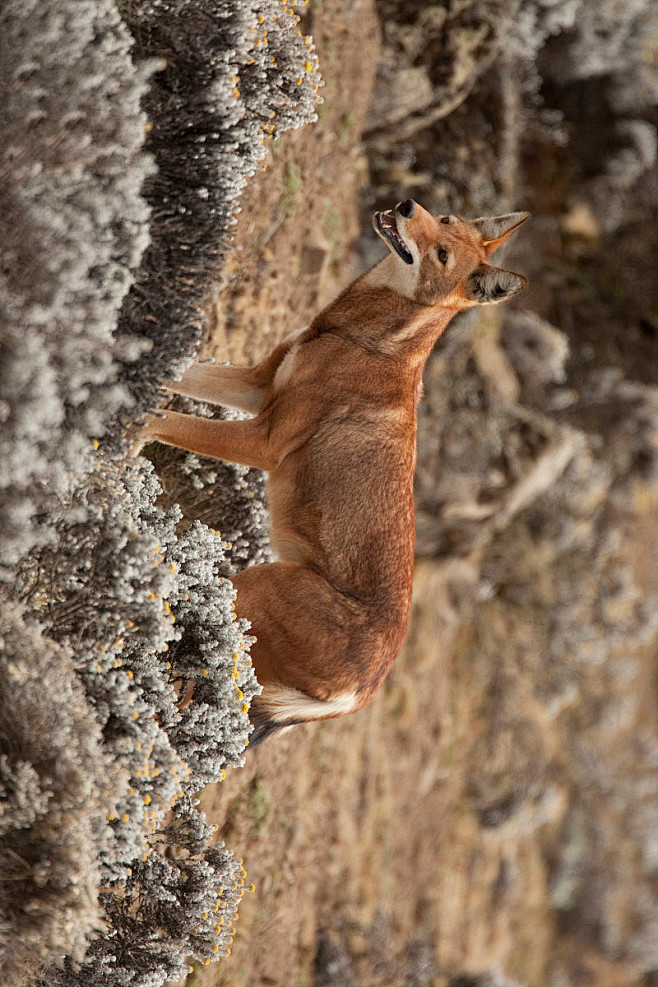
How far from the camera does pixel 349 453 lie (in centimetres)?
463

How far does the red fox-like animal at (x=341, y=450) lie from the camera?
4.27 metres

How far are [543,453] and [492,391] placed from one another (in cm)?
85

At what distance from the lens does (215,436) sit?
4586 millimetres

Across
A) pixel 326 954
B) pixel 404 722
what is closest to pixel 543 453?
pixel 404 722

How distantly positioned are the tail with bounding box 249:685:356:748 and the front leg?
4.11ft

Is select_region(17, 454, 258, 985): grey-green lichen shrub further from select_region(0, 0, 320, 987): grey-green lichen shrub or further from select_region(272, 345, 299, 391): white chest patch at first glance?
select_region(272, 345, 299, 391): white chest patch

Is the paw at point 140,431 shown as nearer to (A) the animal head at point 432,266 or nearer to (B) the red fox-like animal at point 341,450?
(B) the red fox-like animal at point 341,450

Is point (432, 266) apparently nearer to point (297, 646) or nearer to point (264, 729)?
point (297, 646)

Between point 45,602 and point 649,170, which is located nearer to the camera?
point 45,602

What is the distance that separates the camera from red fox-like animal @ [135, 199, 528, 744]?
4270mm

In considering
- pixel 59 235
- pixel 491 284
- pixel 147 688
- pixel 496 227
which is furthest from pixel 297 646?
pixel 496 227

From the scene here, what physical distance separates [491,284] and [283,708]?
2.53 metres

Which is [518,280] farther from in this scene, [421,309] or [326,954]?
[326,954]

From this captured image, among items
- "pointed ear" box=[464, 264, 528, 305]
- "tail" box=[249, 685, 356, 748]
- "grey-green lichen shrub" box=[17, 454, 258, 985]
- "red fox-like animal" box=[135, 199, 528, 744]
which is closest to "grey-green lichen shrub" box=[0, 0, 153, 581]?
"grey-green lichen shrub" box=[17, 454, 258, 985]
